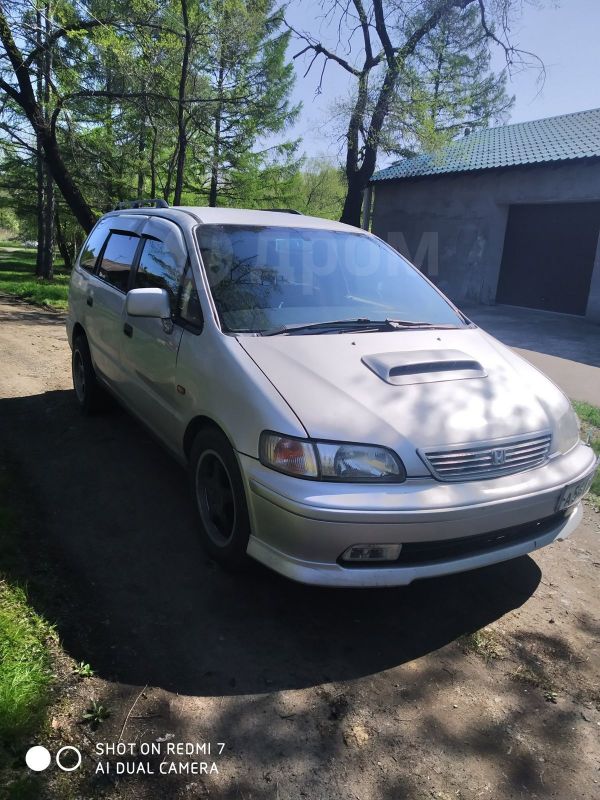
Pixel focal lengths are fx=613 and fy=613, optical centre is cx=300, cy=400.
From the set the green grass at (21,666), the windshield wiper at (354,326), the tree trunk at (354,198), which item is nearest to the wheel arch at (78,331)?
the windshield wiper at (354,326)

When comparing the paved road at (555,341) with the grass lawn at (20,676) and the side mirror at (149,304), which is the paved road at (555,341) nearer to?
the side mirror at (149,304)

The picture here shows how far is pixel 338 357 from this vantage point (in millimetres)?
3127

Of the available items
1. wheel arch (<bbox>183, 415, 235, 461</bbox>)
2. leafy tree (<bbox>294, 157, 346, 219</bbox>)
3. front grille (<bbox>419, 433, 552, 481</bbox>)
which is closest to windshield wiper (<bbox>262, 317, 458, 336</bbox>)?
wheel arch (<bbox>183, 415, 235, 461</bbox>)

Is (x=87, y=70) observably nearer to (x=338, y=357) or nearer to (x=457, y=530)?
(x=338, y=357)

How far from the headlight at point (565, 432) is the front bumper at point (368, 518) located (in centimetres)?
38

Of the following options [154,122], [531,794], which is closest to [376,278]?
[531,794]

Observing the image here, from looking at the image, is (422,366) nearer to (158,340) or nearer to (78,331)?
(158,340)

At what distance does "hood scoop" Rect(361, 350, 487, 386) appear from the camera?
3004mm

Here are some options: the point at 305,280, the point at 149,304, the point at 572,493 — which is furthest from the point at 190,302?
the point at 572,493

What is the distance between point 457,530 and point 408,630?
606 millimetres

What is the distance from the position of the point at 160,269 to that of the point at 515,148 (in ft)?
57.7

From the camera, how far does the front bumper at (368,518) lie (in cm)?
252

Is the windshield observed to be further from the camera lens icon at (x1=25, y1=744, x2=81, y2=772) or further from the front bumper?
the camera lens icon at (x1=25, y1=744, x2=81, y2=772)

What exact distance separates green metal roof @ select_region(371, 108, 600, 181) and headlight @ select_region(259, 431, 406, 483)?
1471cm
